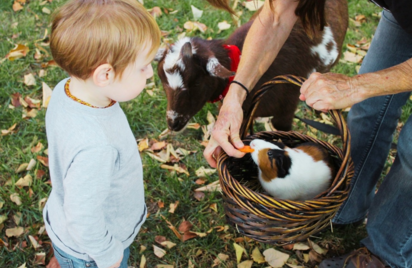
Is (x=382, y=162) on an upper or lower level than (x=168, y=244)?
upper

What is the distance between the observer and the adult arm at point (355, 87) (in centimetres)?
159

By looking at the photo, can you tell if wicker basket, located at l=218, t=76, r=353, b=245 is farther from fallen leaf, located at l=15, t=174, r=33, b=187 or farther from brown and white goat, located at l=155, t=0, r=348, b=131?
fallen leaf, located at l=15, t=174, r=33, b=187

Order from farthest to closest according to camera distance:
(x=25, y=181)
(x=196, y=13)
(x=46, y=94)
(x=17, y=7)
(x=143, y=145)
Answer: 1. (x=17, y=7)
2. (x=196, y=13)
3. (x=46, y=94)
4. (x=143, y=145)
5. (x=25, y=181)

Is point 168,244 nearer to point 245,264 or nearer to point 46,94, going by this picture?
point 245,264

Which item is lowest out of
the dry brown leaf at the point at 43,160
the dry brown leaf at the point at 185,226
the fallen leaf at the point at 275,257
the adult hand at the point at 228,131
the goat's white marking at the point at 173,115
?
the dry brown leaf at the point at 43,160

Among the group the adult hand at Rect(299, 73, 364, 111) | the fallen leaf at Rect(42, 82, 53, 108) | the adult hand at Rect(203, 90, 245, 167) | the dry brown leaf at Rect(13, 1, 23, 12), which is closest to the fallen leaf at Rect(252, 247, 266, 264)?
the adult hand at Rect(203, 90, 245, 167)

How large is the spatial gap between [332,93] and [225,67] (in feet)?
3.75

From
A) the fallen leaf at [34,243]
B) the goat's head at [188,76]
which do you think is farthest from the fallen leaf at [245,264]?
the fallen leaf at [34,243]

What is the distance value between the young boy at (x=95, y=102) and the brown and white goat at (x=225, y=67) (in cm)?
101

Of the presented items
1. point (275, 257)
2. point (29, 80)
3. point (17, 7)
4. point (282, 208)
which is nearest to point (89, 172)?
point (282, 208)

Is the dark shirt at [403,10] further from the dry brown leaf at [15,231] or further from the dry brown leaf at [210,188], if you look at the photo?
the dry brown leaf at [15,231]

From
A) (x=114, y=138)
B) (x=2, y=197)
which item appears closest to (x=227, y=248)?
(x=114, y=138)

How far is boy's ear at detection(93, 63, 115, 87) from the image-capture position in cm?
127

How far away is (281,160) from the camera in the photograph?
2.02m
